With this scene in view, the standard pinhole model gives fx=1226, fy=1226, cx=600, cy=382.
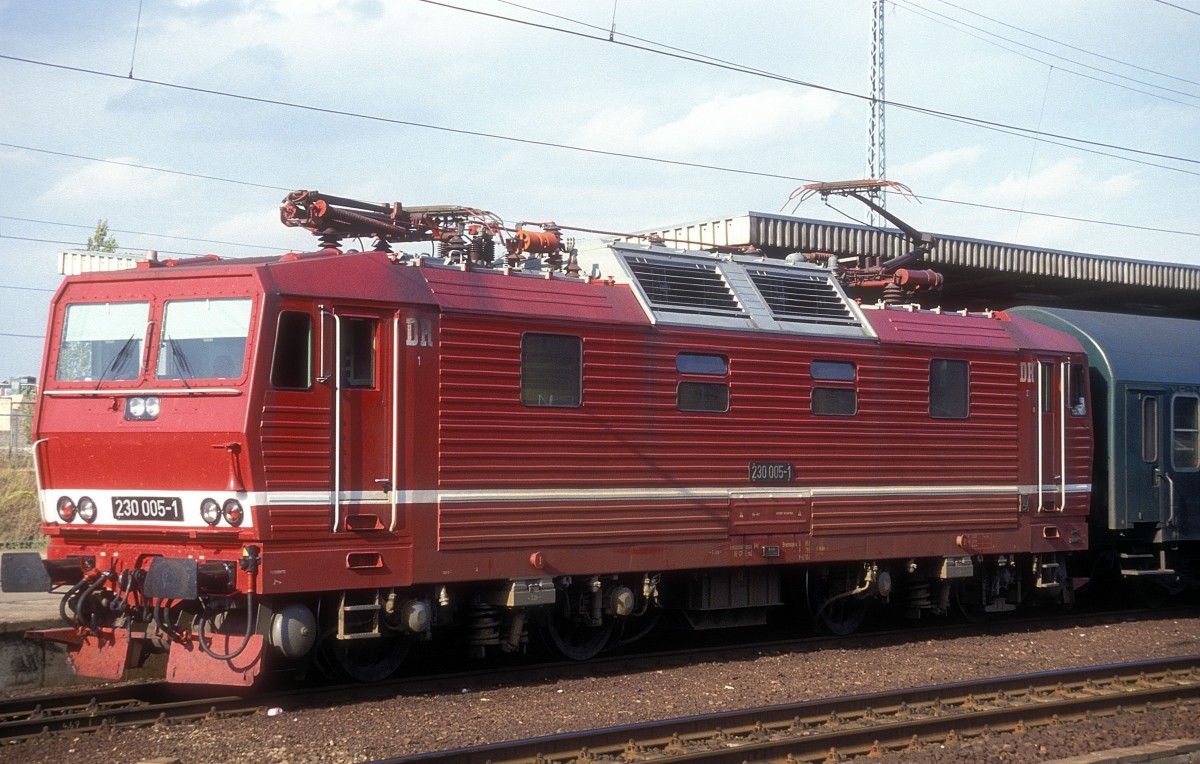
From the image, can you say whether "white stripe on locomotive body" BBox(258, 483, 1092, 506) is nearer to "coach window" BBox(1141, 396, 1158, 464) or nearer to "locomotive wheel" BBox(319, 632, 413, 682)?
"coach window" BBox(1141, 396, 1158, 464)

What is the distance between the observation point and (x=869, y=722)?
10.2m

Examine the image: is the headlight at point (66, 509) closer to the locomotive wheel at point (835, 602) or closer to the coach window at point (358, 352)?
the coach window at point (358, 352)

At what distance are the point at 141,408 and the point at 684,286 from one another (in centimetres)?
566

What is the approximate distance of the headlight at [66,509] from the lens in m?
10.6

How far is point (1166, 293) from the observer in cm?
2709

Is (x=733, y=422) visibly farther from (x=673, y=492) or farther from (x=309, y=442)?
(x=309, y=442)

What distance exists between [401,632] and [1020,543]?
820 centimetres

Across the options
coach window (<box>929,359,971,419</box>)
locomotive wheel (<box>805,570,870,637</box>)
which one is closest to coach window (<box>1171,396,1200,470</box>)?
coach window (<box>929,359,971,419</box>)

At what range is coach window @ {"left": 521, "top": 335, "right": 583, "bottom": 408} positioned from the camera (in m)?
11.6

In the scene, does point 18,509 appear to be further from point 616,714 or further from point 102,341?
point 616,714

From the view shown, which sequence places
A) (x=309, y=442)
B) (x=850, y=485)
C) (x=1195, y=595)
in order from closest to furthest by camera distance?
(x=309, y=442) → (x=850, y=485) → (x=1195, y=595)

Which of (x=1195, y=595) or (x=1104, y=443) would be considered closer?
(x=1104, y=443)

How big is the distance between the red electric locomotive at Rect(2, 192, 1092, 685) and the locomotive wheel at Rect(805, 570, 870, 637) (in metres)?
0.04

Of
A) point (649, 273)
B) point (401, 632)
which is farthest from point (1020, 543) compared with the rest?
point (401, 632)
